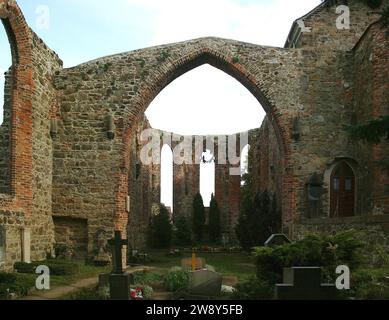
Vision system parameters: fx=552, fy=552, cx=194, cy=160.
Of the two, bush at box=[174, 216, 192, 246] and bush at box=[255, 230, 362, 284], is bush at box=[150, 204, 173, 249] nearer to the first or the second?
bush at box=[174, 216, 192, 246]

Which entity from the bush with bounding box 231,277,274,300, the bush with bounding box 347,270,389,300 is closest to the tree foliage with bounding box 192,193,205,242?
the bush with bounding box 347,270,389,300

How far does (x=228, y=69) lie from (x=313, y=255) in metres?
9.66

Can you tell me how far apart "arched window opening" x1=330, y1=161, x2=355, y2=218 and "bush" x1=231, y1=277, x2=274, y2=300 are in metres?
8.24

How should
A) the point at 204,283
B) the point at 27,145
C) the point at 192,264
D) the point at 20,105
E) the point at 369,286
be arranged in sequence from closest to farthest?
1. the point at 369,286
2. the point at 204,283
3. the point at 192,264
4. the point at 20,105
5. the point at 27,145

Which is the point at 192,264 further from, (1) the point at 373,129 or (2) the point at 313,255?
(1) the point at 373,129

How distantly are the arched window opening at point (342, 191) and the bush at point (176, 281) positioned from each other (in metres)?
7.78

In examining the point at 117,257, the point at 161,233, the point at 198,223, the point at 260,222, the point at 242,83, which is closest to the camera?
the point at 117,257

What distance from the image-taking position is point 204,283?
33.0ft

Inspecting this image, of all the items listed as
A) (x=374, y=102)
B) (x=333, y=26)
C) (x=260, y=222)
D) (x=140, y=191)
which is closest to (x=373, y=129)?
(x=374, y=102)

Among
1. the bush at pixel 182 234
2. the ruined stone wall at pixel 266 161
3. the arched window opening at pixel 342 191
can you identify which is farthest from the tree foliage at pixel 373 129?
the bush at pixel 182 234

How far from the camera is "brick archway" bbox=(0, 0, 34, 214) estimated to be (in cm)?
1388

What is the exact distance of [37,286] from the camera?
416 inches

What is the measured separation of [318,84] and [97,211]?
8.11 meters
